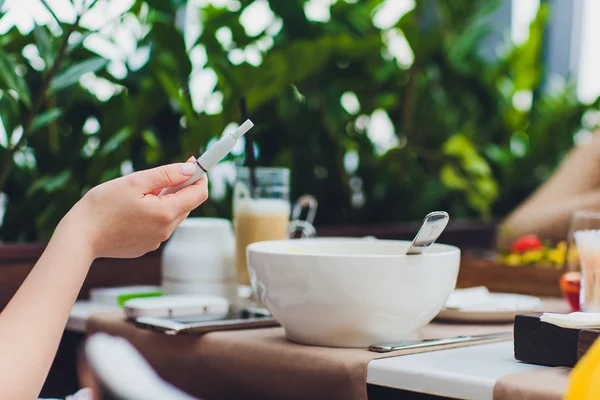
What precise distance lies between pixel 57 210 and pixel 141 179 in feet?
3.17

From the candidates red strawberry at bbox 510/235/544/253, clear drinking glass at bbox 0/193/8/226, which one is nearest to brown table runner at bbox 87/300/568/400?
red strawberry at bbox 510/235/544/253

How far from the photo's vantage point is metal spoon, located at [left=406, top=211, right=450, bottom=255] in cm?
109

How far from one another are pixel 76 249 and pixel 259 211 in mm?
626

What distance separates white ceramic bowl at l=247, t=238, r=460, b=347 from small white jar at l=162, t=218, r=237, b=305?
42cm

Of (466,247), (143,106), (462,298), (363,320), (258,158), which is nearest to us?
(363,320)

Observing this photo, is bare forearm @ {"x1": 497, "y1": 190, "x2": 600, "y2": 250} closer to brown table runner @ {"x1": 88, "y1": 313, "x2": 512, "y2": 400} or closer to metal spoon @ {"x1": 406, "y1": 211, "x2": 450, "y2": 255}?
brown table runner @ {"x1": 88, "y1": 313, "x2": 512, "y2": 400}

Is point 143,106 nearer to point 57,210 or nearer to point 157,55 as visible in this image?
point 157,55

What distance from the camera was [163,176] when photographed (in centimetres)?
105

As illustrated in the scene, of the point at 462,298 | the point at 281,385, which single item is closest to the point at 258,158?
the point at 462,298

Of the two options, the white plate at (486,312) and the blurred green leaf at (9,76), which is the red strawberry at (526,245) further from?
the blurred green leaf at (9,76)

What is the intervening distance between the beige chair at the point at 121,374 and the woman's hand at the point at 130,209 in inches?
19.8

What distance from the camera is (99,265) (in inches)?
74.8

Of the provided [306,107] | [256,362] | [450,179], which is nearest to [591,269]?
[256,362]

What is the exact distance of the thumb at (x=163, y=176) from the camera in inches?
41.2
